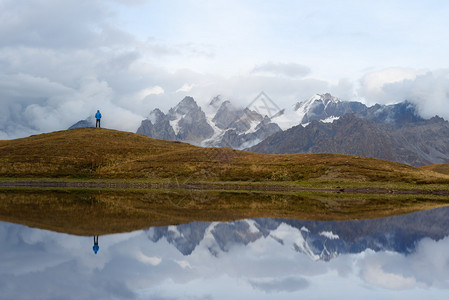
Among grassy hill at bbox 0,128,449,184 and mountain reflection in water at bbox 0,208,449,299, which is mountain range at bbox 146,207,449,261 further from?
grassy hill at bbox 0,128,449,184

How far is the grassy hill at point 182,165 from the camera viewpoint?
10475cm

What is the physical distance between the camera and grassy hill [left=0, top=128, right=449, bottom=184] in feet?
344

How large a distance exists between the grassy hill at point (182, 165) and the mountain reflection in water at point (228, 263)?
74197mm

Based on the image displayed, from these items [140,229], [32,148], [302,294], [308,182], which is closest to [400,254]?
[302,294]

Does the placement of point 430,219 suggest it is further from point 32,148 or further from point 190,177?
point 32,148

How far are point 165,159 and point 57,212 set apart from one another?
8816 centimetres

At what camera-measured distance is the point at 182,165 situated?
120062mm

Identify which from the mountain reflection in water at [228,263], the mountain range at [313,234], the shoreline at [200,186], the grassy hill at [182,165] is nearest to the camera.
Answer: the mountain reflection in water at [228,263]

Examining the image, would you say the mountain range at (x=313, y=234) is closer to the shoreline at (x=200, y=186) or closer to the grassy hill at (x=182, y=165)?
the shoreline at (x=200, y=186)

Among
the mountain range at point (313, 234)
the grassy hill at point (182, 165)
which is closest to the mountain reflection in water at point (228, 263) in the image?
the mountain range at point (313, 234)

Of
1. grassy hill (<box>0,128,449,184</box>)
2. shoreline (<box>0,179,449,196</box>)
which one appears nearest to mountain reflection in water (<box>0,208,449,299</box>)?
shoreline (<box>0,179,449,196</box>)

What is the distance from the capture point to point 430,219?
38.1 metres

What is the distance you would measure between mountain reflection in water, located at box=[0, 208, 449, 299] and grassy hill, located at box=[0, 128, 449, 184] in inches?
2921

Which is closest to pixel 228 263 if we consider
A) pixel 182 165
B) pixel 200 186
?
pixel 200 186
